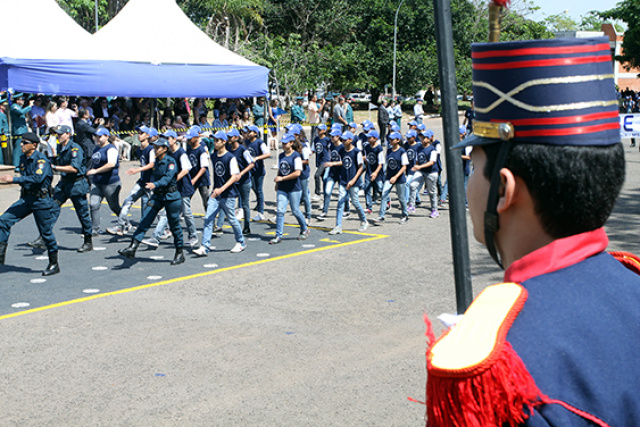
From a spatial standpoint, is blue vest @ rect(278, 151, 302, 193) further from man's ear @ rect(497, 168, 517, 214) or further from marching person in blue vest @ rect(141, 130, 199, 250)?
man's ear @ rect(497, 168, 517, 214)

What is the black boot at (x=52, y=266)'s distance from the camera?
33.2 ft

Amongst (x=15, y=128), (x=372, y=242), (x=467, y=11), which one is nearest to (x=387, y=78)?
(x=467, y=11)

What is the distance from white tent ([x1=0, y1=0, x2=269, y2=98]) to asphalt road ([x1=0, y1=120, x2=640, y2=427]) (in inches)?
323

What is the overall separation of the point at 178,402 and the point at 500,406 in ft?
15.8

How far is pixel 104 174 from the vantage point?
1262 centimetres

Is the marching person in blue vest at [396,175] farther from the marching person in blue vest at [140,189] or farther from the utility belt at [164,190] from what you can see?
the utility belt at [164,190]

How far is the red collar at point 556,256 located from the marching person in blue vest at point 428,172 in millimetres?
13300

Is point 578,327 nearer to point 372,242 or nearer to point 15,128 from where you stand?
point 372,242

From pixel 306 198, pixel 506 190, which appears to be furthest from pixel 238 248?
pixel 506 190

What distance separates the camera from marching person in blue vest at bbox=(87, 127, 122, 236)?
12477 mm

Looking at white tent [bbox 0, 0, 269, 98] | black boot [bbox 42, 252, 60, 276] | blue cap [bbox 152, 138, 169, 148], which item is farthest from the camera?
white tent [bbox 0, 0, 269, 98]

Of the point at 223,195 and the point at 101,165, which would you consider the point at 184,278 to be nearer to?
the point at 223,195

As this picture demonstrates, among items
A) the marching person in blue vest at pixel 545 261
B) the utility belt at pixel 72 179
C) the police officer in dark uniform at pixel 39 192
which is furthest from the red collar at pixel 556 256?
the utility belt at pixel 72 179

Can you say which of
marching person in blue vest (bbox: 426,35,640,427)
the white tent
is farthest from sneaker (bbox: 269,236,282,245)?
marching person in blue vest (bbox: 426,35,640,427)
